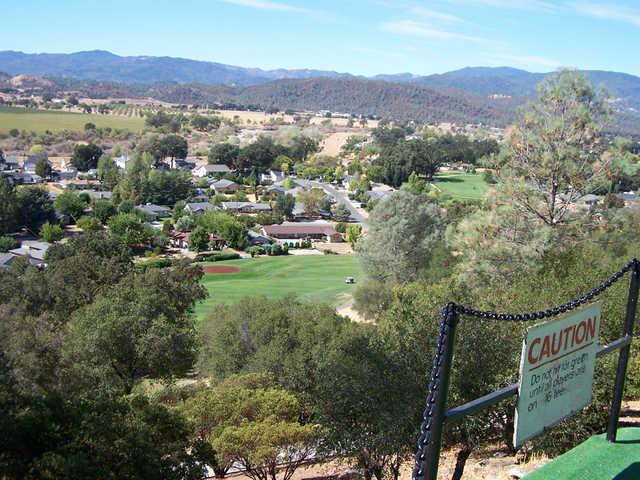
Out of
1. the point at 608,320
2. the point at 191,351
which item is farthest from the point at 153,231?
the point at 608,320

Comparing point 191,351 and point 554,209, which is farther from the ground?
point 554,209

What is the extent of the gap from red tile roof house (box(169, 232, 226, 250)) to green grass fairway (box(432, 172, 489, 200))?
100.0 feet

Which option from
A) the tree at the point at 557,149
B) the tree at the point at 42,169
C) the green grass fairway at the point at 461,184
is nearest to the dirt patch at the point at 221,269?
the tree at the point at 557,149

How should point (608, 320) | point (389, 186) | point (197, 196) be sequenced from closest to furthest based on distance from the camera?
point (608, 320)
point (197, 196)
point (389, 186)

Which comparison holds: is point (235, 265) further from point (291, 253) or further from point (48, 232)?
point (48, 232)

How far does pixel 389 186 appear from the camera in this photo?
85.4 meters

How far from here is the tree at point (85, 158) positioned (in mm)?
Answer: 91688

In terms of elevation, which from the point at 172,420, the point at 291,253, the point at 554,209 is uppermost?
the point at 554,209

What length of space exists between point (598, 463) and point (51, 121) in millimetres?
158967

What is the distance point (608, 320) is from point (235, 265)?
121ft

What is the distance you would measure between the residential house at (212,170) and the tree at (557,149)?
76.3 metres

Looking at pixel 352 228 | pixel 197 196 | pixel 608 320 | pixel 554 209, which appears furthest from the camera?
pixel 197 196

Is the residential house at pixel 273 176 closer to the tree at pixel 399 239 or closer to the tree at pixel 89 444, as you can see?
the tree at pixel 399 239

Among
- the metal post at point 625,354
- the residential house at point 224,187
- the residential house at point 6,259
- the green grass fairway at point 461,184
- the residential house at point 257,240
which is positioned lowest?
the residential house at point 6,259
